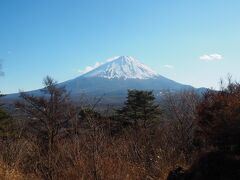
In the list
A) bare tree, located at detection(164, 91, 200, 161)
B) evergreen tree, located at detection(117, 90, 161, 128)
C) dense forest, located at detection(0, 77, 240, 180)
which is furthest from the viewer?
evergreen tree, located at detection(117, 90, 161, 128)

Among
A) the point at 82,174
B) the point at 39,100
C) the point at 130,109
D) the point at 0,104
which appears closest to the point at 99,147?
the point at 82,174

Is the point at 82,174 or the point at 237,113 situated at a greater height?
the point at 237,113

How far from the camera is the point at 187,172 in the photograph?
5117 millimetres

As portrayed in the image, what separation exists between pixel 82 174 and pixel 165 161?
4.85 feet

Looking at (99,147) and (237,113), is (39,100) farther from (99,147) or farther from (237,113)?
(237,113)

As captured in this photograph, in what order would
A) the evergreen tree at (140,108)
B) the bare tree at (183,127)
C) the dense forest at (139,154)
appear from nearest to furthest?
the dense forest at (139,154)
the bare tree at (183,127)
the evergreen tree at (140,108)

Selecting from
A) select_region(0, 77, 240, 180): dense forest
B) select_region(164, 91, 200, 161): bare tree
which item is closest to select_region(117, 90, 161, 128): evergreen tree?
select_region(164, 91, 200, 161): bare tree

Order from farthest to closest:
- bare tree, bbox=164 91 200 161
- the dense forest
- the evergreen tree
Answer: the evergreen tree, bare tree, bbox=164 91 200 161, the dense forest

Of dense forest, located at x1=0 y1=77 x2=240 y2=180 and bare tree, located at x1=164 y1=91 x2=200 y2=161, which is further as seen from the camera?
bare tree, located at x1=164 y1=91 x2=200 y2=161

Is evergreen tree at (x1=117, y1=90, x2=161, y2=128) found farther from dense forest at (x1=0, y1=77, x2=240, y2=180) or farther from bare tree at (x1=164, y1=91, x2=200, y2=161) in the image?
dense forest at (x1=0, y1=77, x2=240, y2=180)

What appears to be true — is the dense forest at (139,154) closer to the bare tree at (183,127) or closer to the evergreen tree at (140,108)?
the bare tree at (183,127)

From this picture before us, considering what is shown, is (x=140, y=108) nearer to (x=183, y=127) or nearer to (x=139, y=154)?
(x=183, y=127)

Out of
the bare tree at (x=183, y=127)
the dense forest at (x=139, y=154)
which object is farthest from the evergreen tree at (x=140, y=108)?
the dense forest at (x=139, y=154)

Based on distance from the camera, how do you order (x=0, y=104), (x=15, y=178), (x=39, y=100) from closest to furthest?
(x=15, y=178) → (x=39, y=100) → (x=0, y=104)
